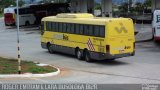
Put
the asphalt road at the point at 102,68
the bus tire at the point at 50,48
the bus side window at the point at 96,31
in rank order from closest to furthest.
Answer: the asphalt road at the point at 102,68, the bus side window at the point at 96,31, the bus tire at the point at 50,48

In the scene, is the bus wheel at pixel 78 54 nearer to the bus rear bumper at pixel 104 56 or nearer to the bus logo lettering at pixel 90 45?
the bus logo lettering at pixel 90 45

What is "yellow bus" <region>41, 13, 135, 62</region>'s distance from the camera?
25.7 m

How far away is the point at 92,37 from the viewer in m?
26.9

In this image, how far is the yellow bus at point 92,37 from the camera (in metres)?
25.7

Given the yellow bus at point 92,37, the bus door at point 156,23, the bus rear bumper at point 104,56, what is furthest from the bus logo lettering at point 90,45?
the bus door at point 156,23

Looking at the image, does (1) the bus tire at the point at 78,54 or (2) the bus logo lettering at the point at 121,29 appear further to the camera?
(1) the bus tire at the point at 78,54

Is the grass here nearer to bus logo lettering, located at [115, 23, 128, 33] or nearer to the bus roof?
the bus roof

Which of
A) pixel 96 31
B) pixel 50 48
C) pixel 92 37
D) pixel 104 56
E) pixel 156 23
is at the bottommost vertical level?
pixel 50 48

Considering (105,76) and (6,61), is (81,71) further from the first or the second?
(6,61)

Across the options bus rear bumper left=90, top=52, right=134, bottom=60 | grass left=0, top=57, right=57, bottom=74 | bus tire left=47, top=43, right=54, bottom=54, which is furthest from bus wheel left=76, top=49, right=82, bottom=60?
grass left=0, top=57, right=57, bottom=74

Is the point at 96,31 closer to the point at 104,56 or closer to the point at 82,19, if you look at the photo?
the point at 104,56

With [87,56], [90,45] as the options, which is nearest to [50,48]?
[87,56]

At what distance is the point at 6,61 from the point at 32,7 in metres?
46.7

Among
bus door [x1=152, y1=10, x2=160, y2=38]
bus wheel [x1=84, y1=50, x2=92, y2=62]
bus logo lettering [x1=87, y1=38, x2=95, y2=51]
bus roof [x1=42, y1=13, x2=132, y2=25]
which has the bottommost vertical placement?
bus wheel [x1=84, y1=50, x2=92, y2=62]
